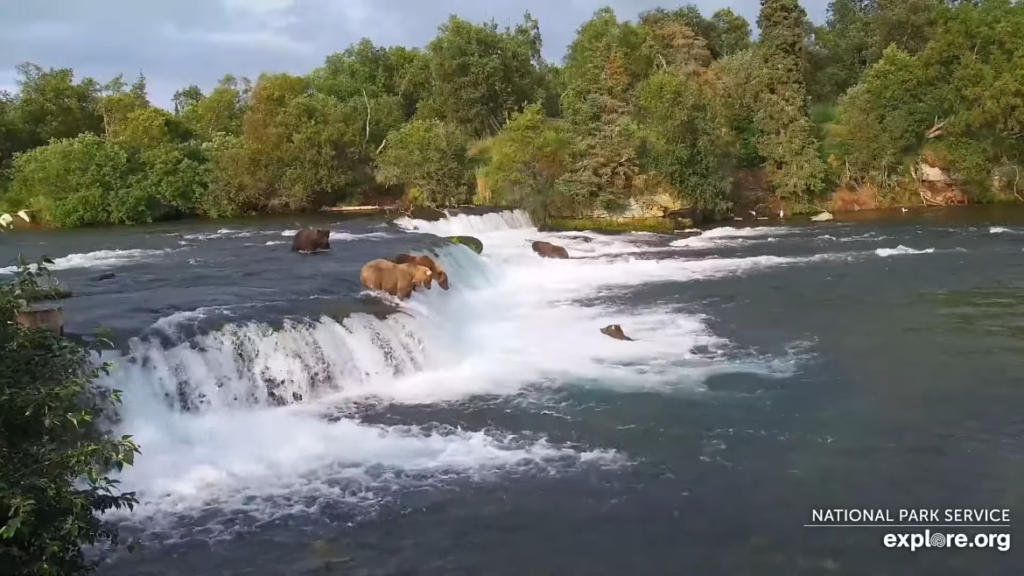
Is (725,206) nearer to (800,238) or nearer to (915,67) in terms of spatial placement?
(800,238)

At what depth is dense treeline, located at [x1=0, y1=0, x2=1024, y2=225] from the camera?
36031 millimetres

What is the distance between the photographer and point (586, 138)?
117ft

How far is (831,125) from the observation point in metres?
44.7

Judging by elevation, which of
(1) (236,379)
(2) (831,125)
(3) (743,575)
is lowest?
(3) (743,575)

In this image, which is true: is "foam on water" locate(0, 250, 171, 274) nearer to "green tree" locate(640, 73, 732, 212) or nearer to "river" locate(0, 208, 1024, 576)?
"river" locate(0, 208, 1024, 576)

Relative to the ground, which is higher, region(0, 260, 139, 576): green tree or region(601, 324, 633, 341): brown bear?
region(0, 260, 139, 576): green tree

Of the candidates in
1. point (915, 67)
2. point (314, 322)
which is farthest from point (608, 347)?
point (915, 67)

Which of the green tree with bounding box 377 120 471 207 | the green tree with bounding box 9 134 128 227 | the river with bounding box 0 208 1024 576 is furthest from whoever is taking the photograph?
the green tree with bounding box 377 120 471 207

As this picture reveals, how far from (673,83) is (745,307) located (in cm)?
2011

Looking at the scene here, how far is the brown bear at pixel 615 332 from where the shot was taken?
16328 millimetres

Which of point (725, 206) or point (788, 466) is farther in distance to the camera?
point (725, 206)

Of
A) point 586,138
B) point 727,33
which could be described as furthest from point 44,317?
point 727,33

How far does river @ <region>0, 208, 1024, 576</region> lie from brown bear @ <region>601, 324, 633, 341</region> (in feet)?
0.51

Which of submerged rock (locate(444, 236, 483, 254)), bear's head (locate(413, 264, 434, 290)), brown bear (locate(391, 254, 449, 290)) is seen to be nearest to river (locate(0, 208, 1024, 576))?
bear's head (locate(413, 264, 434, 290))
